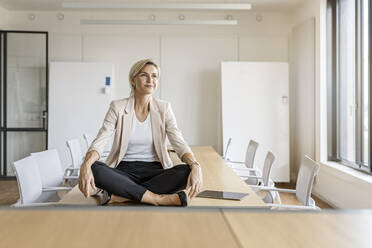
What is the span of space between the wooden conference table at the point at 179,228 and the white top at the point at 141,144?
1.33m

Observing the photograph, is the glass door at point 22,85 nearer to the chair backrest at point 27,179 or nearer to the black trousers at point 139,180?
the chair backrest at point 27,179

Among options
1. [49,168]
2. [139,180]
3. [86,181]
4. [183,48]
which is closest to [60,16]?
[183,48]

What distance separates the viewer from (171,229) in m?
0.93

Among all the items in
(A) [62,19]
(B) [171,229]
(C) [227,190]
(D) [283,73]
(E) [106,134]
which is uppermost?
(A) [62,19]

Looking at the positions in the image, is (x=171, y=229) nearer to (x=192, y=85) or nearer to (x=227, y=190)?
(x=227, y=190)

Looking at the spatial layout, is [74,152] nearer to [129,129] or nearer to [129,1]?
[129,129]

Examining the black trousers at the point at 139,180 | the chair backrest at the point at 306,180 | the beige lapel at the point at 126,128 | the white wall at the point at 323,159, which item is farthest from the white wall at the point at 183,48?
the black trousers at the point at 139,180

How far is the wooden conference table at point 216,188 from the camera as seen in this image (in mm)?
1924

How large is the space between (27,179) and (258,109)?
184 inches

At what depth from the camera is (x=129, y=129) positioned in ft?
7.92

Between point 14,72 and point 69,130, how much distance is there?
1.51 m

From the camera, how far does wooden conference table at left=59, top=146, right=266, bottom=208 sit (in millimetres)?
1924

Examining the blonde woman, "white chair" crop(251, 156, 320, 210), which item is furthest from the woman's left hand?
"white chair" crop(251, 156, 320, 210)

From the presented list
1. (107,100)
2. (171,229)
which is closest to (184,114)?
(107,100)
